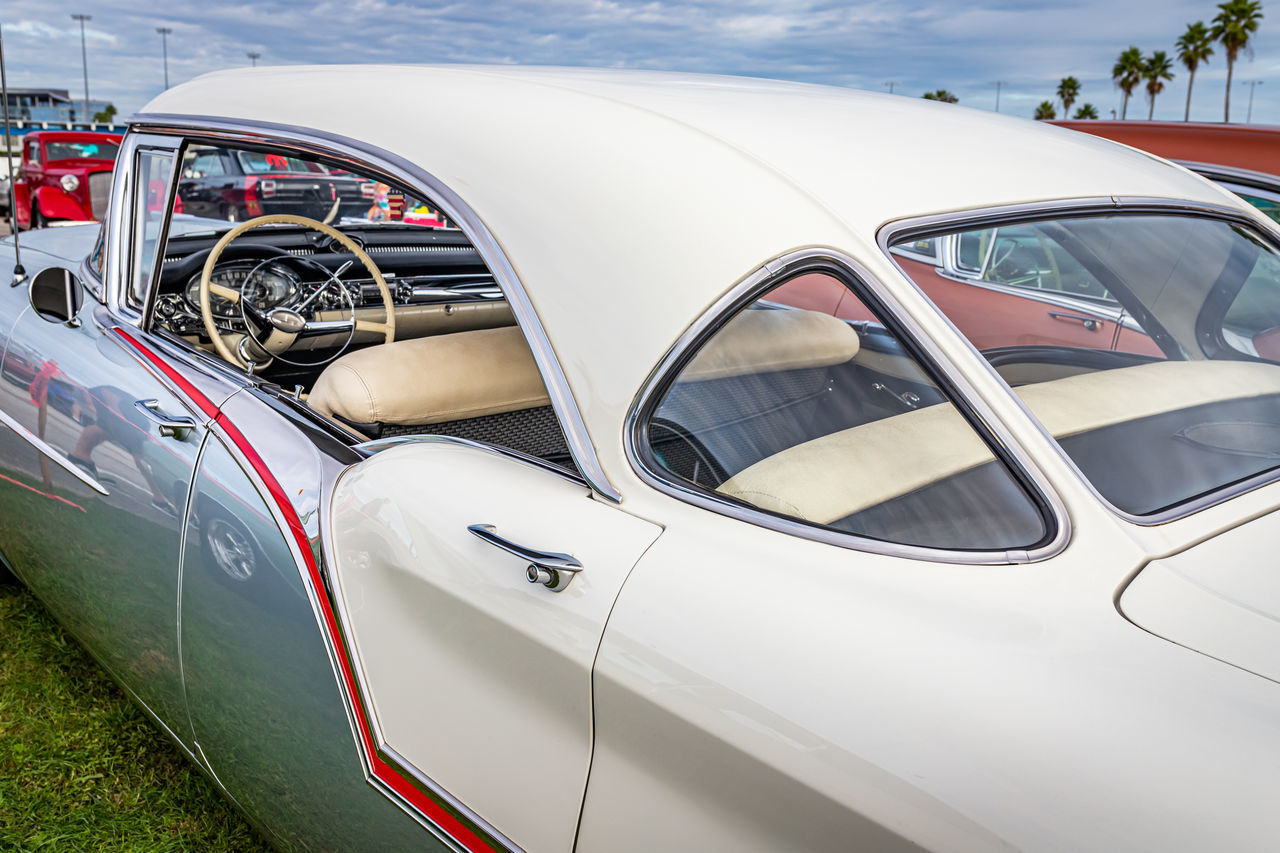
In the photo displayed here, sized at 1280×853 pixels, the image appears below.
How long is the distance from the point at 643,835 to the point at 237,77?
75.3 inches

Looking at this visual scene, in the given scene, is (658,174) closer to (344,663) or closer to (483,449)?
(483,449)

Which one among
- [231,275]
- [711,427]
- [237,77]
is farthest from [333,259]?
[711,427]

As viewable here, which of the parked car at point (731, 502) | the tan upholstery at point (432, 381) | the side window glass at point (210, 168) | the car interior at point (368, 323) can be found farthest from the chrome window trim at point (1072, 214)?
the side window glass at point (210, 168)

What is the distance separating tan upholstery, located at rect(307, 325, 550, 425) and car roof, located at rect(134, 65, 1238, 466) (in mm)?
474

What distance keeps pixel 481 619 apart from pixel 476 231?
59cm

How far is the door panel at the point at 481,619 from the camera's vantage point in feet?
4.09

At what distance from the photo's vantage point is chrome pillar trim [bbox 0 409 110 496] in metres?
2.14

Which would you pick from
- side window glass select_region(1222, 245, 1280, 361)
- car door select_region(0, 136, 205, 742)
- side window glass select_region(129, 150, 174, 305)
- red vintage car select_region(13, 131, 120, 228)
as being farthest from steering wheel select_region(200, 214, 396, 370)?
red vintage car select_region(13, 131, 120, 228)

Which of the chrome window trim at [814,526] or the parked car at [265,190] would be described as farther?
the parked car at [265,190]

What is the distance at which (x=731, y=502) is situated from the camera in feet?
4.25

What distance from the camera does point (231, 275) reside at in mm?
3129

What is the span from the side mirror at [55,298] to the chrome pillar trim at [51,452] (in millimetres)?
284

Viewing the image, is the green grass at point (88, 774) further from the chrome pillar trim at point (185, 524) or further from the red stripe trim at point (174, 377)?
the red stripe trim at point (174, 377)

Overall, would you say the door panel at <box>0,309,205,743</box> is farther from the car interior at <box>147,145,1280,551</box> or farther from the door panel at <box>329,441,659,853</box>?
the door panel at <box>329,441,659,853</box>
